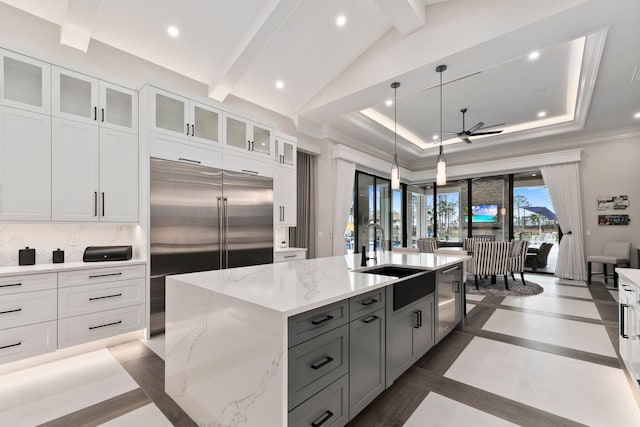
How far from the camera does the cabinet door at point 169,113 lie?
3.14 metres

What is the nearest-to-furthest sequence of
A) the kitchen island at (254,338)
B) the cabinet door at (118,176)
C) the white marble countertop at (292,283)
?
the kitchen island at (254,338) < the white marble countertop at (292,283) < the cabinet door at (118,176)

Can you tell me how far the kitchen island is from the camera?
4.26ft

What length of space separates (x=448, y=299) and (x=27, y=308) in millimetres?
3790

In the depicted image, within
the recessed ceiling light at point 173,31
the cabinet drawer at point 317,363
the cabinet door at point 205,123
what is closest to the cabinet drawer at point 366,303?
the cabinet drawer at point 317,363

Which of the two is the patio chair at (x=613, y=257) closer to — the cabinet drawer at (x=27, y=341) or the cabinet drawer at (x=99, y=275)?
the cabinet drawer at (x=99, y=275)

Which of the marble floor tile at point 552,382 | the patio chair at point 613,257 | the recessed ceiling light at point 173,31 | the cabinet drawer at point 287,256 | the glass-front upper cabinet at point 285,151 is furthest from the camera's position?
the patio chair at point 613,257

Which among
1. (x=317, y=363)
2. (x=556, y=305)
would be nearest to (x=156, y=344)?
(x=317, y=363)

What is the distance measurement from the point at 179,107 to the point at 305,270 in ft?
8.21

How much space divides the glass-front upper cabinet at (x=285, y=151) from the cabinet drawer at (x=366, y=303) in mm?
3231

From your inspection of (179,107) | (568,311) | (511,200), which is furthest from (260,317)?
(511,200)

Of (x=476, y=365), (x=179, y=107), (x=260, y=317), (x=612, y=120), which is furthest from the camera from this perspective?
(x=612, y=120)

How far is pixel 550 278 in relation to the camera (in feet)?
21.6

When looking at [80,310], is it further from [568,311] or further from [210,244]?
[568,311]

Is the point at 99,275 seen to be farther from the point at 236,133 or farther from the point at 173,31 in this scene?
the point at 173,31
